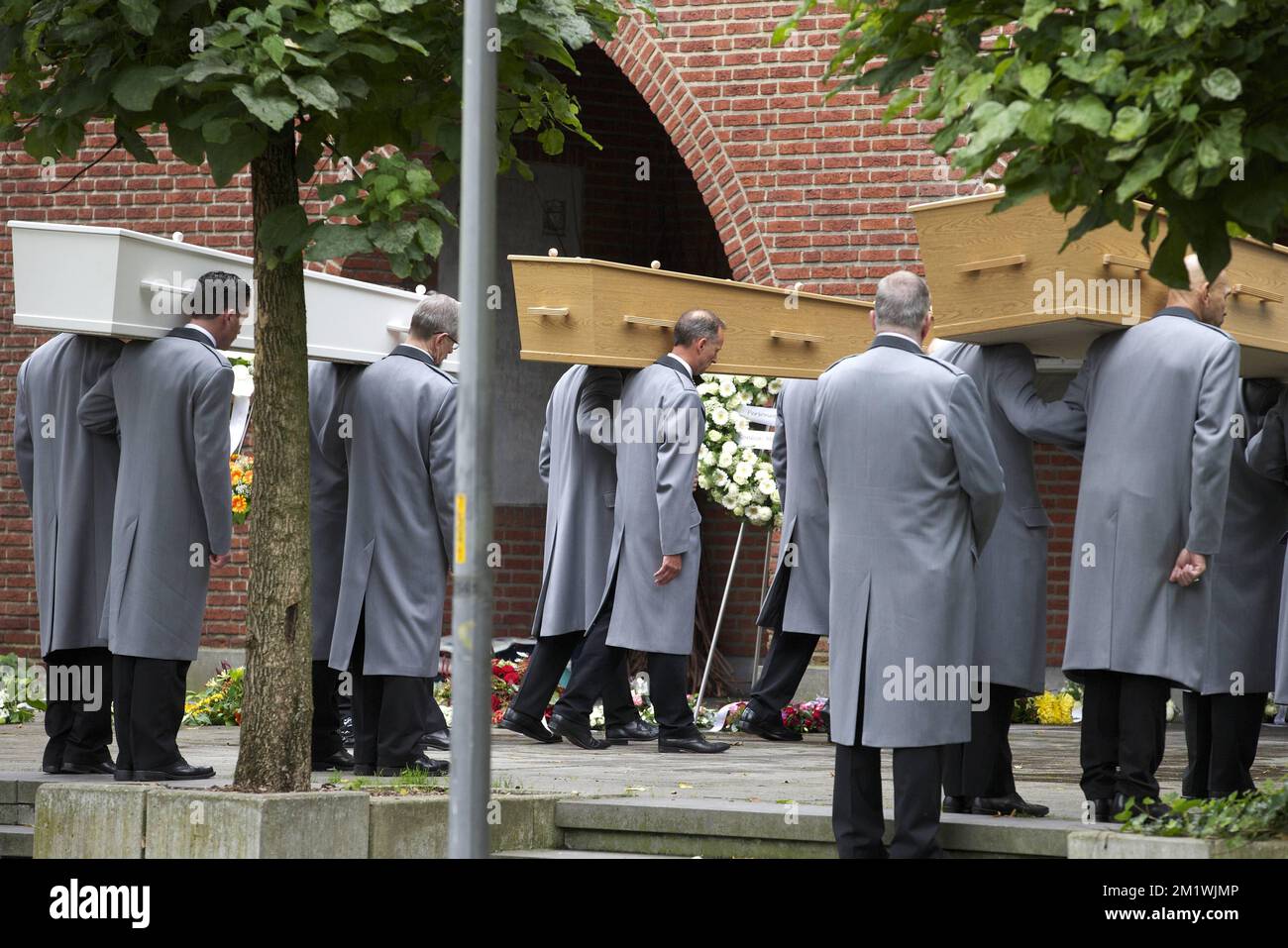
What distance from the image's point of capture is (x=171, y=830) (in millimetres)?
5660

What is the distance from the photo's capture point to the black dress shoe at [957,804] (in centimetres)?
619

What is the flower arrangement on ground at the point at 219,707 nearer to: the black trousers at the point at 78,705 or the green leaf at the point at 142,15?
the black trousers at the point at 78,705

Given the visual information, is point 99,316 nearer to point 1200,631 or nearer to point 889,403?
point 889,403

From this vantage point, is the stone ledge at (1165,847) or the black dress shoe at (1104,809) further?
the black dress shoe at (1104,809)

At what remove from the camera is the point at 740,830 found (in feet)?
20.0

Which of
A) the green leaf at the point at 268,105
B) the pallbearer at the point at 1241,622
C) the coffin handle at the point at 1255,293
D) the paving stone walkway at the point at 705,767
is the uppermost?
the green leaf at the point at 268,105

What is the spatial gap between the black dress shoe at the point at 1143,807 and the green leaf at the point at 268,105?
3.11m

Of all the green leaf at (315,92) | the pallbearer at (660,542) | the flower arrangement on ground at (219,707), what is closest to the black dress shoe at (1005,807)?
the pallbearer at (660,542)

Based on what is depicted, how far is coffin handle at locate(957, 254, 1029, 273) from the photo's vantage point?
6090mm

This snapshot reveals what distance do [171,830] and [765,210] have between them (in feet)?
24.0

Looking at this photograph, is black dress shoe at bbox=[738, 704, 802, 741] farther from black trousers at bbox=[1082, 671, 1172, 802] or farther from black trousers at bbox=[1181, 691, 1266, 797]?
black trousers at bbox=[1082, 671, 1172, 802]

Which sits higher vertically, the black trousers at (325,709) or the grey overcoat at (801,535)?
the grey overcoat at (801,535)

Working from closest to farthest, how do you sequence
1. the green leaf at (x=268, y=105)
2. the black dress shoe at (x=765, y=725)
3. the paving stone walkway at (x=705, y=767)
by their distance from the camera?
the green leaf at (x=268, y=105)
the paving stone walkway at (x=705, y=767)
the black dress shoe at (x=765, y=725)
